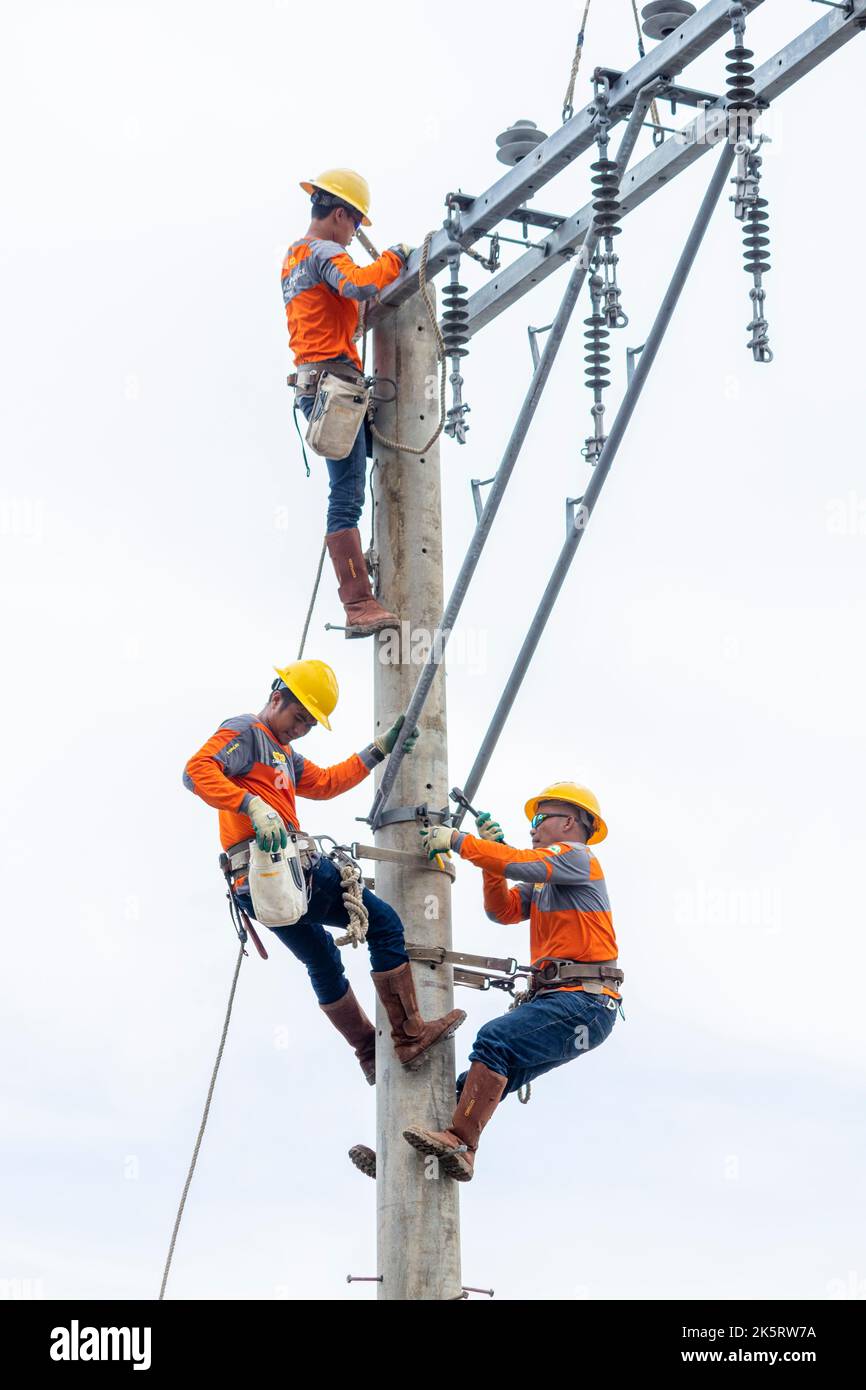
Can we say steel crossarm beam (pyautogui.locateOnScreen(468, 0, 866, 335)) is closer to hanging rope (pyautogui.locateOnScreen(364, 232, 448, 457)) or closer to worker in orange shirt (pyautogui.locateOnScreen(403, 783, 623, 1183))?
hanging rope (pyautogui.locateOnScreen(364, 232, 448, 457))

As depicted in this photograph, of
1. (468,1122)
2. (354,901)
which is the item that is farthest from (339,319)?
(468,1122)

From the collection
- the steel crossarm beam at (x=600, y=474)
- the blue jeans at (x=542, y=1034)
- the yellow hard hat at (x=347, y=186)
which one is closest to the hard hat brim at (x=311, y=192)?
the yellow hard hat at (x=347, y=186)

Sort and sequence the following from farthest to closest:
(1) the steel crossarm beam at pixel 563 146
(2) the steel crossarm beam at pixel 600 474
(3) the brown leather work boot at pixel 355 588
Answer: (3) the brown leather work boot at pixel 355 588
(2) the steel crossarm beam at pixel 600 474
(1) the steel crossarm beam at pixel 563 146

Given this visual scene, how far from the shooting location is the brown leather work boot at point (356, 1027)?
10375 mm

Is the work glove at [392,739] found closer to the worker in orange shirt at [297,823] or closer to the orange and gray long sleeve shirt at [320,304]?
the worker in orange shirt at [297,823]

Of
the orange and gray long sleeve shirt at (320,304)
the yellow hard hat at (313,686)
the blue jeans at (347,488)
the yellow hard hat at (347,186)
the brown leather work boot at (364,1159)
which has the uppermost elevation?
the yellow hard hat at (347,186)

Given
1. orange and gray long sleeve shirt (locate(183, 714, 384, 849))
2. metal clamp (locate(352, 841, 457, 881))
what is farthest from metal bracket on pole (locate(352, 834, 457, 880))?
orange and gray long sleeve shirt (locate(183, 714, 384, 849))

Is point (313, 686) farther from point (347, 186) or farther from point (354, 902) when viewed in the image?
point (347, 186)

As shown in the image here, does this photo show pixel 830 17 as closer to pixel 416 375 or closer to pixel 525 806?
pixel 416 375

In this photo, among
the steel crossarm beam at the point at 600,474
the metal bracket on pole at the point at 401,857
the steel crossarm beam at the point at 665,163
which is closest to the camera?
the steel crossarm beam at the point at 665,163

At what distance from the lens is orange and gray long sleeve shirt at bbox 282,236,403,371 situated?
10.7 metres

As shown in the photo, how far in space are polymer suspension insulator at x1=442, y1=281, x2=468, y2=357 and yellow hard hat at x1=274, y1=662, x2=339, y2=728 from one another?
1465 mm

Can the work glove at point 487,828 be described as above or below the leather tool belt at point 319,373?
below

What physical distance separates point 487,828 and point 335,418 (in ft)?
6.29
